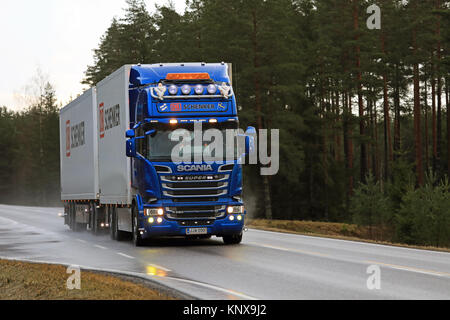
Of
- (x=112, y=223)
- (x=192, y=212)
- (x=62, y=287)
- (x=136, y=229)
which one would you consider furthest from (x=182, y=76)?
(x=62, y=287)

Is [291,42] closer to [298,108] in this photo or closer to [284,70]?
[284,70]

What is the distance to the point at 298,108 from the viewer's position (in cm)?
6259

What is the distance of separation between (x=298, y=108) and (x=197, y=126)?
43997 millimetres

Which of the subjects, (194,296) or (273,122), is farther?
(273,122)

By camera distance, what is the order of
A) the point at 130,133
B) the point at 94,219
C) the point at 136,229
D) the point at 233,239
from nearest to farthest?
the point at 130,133 < the point at 136,229 < the point at 233,239 < the point at 94,219

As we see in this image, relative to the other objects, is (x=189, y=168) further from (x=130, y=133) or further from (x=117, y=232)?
(x=117, y=232)

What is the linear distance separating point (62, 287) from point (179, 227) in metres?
7.42

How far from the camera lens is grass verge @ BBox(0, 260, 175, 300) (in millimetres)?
10969

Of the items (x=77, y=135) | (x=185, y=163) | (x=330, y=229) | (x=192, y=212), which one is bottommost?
(x=330, y=229)

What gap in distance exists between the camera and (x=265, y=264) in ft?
50.5

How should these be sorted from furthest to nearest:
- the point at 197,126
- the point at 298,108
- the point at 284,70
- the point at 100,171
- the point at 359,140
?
1. the point at 298,108
2. the point at 359,140
3. the point at 284,70
4. the point at 100,171
5. the point at 197,126

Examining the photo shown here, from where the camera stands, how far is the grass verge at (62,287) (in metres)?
11.0

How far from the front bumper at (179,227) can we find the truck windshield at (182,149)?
1.56 metres
